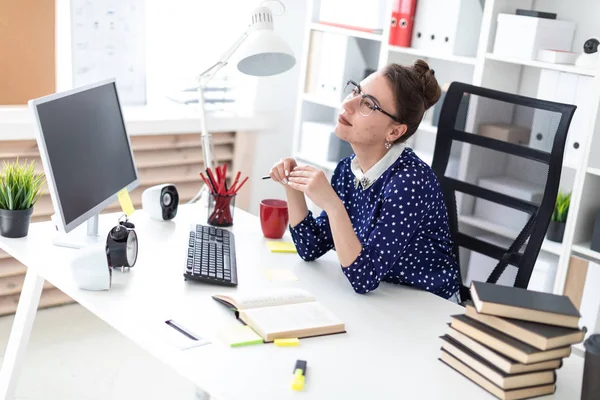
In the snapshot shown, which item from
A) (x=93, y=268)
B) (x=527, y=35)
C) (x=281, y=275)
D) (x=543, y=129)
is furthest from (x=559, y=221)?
(x=93, y=268)

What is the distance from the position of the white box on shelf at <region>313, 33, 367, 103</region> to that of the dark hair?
5.38 feet

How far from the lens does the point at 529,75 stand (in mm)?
3193

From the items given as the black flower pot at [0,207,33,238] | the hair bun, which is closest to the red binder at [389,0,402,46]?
the hair bun

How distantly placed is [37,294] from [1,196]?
0.95 ft

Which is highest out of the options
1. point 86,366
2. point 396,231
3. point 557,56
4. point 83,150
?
point 557,56

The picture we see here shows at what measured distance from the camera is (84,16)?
320cm

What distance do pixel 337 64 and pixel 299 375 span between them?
95.7 inches

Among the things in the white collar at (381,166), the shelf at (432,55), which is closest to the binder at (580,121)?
the shelf at (432,55)

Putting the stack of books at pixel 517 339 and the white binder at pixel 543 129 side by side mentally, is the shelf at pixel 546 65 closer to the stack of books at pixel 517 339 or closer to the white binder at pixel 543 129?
the white binder at pixel 543 129

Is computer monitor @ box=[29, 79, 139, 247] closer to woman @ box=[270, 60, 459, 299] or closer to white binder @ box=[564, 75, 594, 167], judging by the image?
woman @ box=[270, 60, 459, 299]

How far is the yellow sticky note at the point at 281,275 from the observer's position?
6.18 ft

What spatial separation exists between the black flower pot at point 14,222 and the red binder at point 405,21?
6.33ft

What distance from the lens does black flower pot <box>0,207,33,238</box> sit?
1936 mm

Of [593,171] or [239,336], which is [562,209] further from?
[239,336]
